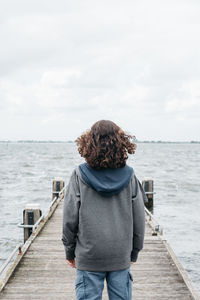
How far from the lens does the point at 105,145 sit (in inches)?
103

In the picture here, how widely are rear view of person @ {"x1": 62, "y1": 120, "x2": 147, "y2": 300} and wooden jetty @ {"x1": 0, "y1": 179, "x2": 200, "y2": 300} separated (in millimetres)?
2239

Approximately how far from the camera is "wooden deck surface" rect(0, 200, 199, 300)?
4.80 m

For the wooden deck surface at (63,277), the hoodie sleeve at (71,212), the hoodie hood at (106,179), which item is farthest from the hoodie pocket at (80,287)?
the wooden deck surface at (63,277)

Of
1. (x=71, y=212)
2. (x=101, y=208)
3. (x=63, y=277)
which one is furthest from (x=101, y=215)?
(x=63, y=277)

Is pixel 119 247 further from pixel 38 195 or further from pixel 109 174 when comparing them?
pixel 38 195

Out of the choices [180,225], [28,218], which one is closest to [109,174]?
[28,218]

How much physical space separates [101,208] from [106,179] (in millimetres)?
208

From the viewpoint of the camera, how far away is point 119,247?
269cm

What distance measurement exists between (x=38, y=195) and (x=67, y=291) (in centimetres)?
1667

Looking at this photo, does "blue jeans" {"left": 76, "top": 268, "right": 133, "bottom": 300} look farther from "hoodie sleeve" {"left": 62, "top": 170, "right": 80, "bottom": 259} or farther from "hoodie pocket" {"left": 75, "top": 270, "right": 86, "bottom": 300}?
"hoodie sleeve" {"left": 62, "top": 170, "right": 80, "bottom": 259}

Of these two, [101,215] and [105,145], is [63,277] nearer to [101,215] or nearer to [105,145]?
[101,215]

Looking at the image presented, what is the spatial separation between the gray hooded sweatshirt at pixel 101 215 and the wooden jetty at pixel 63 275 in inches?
90.6

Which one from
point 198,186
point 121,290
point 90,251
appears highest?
point 90,251

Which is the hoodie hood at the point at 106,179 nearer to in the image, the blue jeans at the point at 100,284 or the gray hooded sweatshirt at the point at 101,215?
the gray hooded sweatshirt at the point at 101,215
